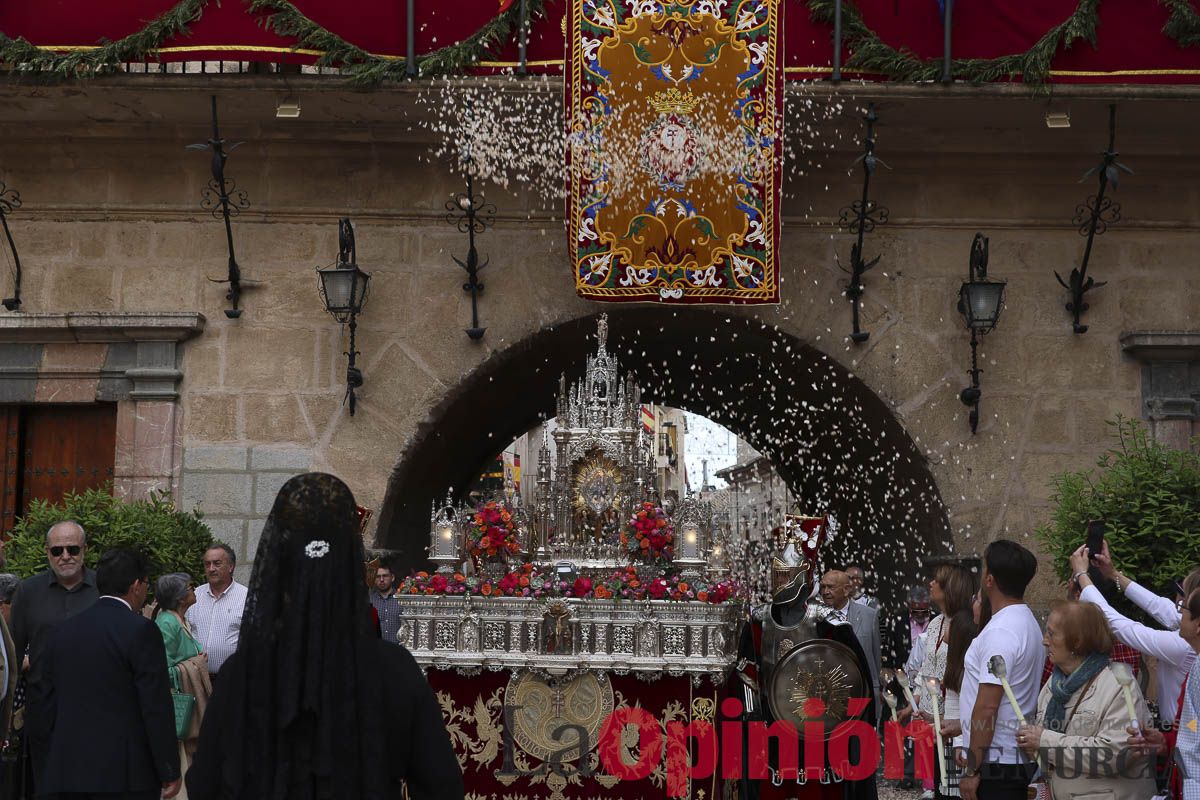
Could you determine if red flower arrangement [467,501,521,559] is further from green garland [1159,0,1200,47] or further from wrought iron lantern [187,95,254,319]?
green garland [1159,0,1200,47]

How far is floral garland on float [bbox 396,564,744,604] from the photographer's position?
7.98 meters

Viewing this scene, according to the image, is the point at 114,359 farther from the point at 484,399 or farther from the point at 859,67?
the point at 859,67

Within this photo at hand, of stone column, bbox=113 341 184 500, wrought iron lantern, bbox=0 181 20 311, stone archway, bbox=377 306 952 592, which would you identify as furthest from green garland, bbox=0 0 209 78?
stone archway, bbox=377 306 952 592

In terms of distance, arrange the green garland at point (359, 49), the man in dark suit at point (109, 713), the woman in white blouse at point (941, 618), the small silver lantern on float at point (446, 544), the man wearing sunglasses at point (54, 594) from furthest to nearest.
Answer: the green garland at point (359, 49)
the small silver lantern on float at point (446, 544)
the man wearing sunglasses at point (54, 594)
the woman in white blouse at point (941, 618)
the man in dark suit at point (109, 713)

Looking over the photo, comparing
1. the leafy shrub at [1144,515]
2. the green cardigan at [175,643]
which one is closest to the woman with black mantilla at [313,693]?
the green cardigan at [175,643]

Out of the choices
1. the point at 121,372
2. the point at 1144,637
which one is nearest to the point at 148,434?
the point at 121,372

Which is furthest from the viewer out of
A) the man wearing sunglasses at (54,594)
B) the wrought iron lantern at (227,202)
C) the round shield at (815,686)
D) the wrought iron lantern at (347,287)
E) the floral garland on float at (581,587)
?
the wrought iron lantern at (347,287)

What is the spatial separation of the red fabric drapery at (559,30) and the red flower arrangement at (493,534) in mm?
3186

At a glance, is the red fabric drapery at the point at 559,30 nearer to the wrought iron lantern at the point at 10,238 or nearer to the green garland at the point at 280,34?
the green garland at the point at 280,34

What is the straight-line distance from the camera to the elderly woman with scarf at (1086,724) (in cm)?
517


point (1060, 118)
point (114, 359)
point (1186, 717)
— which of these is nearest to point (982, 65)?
point (1060, 118)

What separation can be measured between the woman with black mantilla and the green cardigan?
351 cm

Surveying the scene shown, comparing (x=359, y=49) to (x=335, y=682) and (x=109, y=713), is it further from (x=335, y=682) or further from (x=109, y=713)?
(x=335, y=682)

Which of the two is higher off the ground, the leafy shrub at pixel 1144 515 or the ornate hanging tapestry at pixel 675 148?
the ornate hanging tapestry at pixel 675 148
